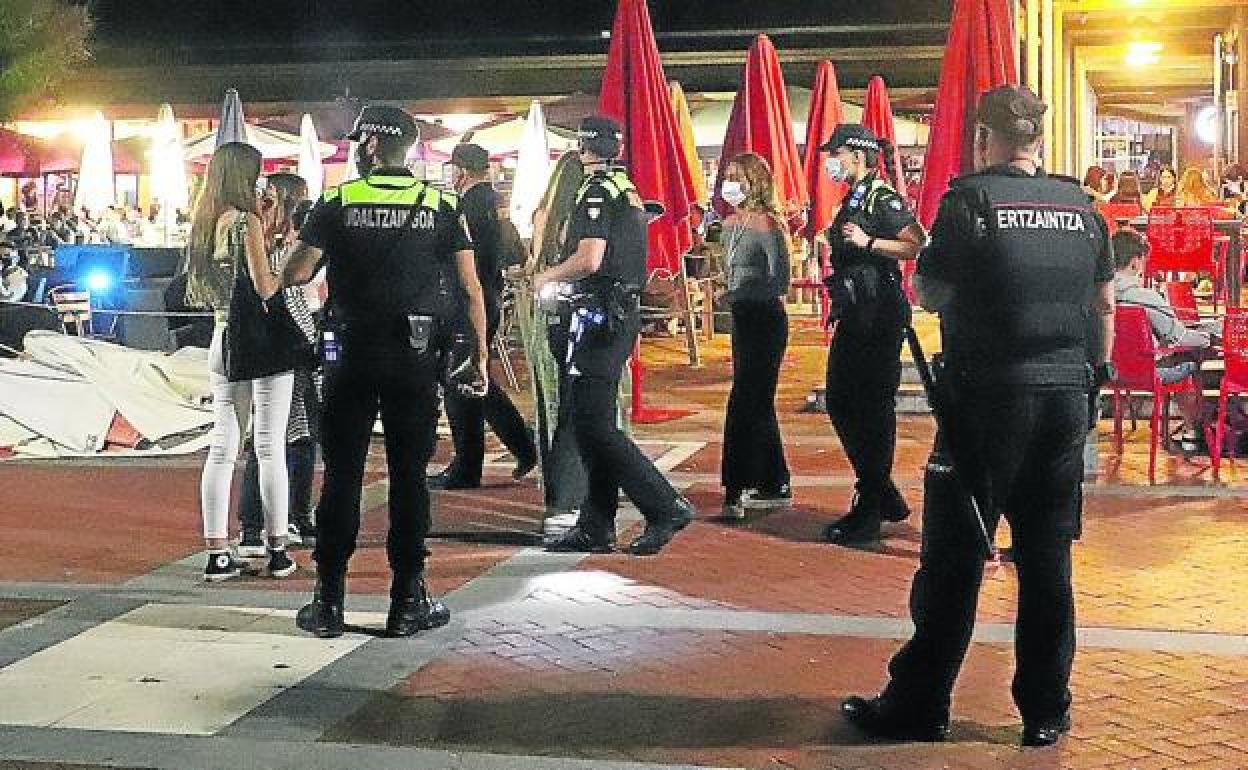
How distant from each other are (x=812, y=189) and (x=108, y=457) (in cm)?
698

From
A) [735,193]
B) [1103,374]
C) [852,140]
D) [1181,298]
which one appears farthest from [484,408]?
[1181,298]

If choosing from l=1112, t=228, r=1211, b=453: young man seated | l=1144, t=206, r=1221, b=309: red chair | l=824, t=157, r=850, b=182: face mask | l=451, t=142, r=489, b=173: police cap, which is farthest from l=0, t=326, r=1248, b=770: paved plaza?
l=1144, t=206, r=1221, b=309: red chair

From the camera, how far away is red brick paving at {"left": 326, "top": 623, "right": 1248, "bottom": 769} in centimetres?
516

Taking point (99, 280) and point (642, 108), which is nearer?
point (642, 108)

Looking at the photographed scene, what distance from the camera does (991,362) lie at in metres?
5.06

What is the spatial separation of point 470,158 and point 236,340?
2549 millimetres

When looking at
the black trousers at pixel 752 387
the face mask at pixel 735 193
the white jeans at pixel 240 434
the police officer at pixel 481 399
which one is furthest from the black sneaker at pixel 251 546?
the face mask at pixel 735 193

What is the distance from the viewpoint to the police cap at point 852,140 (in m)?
7.98

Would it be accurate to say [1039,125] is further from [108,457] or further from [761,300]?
[108,457]

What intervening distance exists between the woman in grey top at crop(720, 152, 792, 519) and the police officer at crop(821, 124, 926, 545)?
1.69 feet

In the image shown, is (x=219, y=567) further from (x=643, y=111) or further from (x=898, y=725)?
(x=643, y=111)

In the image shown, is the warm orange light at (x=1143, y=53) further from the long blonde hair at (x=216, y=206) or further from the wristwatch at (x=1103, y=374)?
the wristwatch at (x=1103, y=374)

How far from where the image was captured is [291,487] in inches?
336

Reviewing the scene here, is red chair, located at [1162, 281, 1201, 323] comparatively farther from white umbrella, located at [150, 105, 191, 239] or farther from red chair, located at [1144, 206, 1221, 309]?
white umbrella, located at [150, 105, 191, 239]
